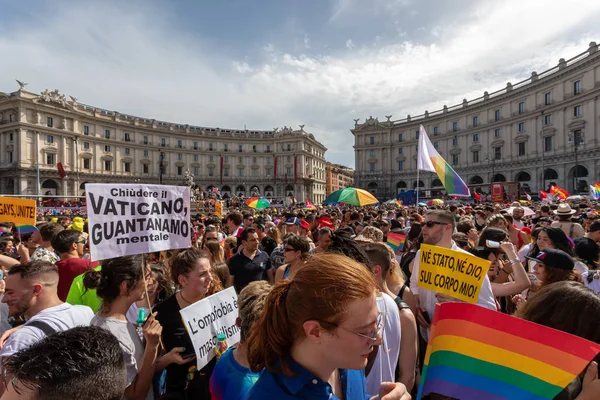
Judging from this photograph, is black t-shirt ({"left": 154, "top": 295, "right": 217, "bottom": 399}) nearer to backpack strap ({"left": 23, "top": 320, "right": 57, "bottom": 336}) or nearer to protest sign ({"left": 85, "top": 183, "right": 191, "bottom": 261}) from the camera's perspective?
protest sign ({"left": 85, "top": 183, "right": 191, "bottom": 261})

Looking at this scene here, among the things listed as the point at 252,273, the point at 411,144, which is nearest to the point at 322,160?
the point at 411,144

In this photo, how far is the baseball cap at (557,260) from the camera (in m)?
3.08

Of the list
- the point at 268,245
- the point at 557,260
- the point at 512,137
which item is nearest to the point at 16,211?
the point at 268,245

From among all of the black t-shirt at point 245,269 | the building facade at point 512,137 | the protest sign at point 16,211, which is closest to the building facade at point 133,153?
the building facade at point 512,137

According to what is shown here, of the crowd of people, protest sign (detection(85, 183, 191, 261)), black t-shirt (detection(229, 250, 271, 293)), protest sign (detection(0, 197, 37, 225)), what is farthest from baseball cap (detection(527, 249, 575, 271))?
protest sign (detection(0, 197, 37, 225))

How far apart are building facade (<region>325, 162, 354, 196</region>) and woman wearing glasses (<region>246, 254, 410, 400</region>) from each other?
9661 centimetres

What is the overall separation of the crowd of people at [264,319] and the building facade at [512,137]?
35.7 meters

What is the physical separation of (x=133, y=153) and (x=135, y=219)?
70.6 metres

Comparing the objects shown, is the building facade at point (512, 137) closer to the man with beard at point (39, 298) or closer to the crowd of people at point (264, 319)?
the crowd of people at point (264, 319)

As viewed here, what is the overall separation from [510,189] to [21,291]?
35.9 metres

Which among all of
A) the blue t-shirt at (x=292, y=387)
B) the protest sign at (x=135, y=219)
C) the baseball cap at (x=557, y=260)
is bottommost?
the blue t-shirt at (x=292, y=387)

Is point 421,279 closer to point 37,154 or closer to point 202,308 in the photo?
point 202,308

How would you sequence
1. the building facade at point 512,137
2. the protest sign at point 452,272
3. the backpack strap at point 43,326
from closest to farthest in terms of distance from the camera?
the backpack strap at point 43,326 < the protest sign at point 452,272 < the building facade at point 512,137

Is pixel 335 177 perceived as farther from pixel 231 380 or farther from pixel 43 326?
pixel 231 380
